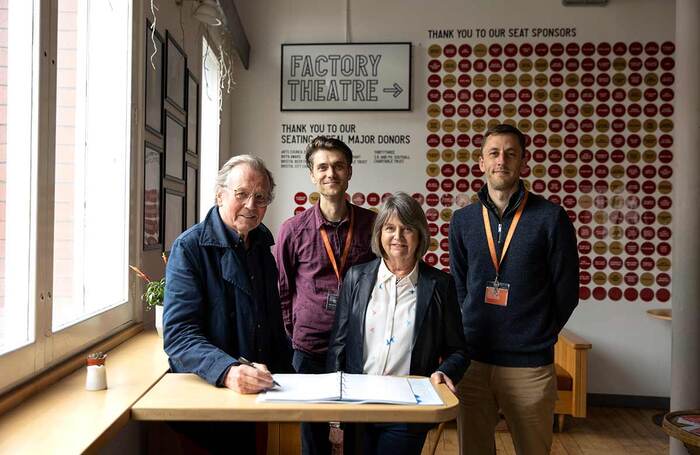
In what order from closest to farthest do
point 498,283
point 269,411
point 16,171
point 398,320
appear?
point 269,411 < point 16,171 < point 398,320 < point 498,283

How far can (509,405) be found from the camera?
2408mm

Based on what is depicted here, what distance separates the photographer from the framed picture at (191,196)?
12.8 feet

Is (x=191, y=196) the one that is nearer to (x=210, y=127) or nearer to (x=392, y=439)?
(x=210, y=127)

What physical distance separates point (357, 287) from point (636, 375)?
12.8 ft

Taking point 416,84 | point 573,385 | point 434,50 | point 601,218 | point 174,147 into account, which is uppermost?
point 434,50

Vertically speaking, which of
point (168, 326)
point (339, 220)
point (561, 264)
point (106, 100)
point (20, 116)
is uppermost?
point (106, 100)

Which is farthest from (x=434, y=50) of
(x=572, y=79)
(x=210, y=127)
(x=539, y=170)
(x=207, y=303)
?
(x=207, y=303)

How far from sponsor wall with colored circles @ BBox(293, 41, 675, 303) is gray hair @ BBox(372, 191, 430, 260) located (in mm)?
3034

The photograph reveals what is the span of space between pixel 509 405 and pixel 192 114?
8.71ft

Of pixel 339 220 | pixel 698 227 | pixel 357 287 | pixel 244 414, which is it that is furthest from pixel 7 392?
pixel 698 227

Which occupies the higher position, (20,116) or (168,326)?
(20,116)

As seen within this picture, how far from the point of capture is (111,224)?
2773mm

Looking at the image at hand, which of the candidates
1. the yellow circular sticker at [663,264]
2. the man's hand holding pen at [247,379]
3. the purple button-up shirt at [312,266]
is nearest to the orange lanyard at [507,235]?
the purple button-up shirt at [312,266]

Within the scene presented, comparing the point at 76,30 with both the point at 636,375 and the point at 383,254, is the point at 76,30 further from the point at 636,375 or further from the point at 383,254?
the point at 636,375
